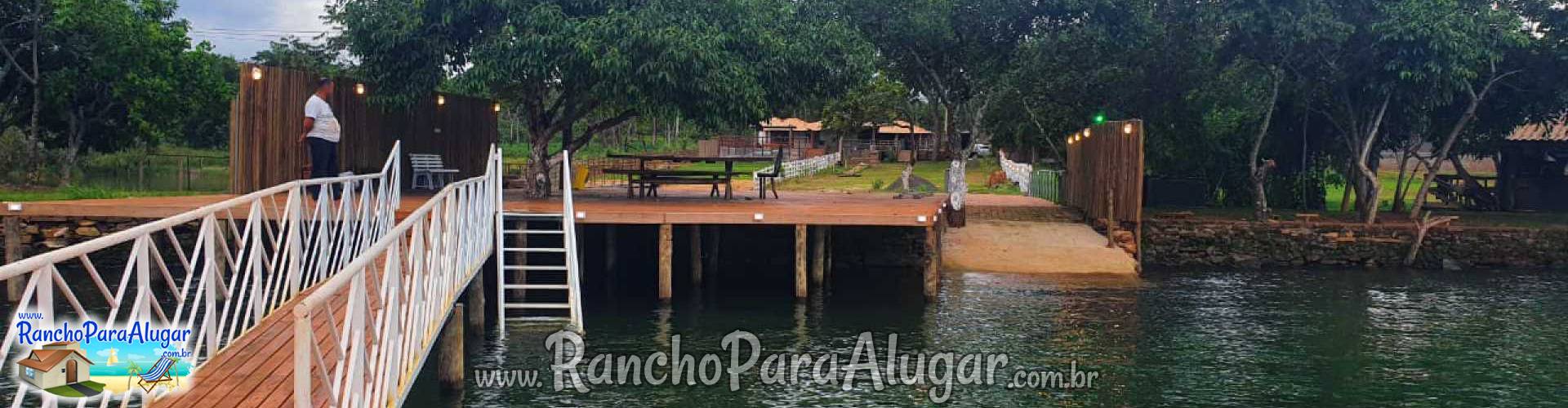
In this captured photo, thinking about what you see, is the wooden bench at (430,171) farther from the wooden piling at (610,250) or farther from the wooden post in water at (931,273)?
the wooden post in water at (931,273)

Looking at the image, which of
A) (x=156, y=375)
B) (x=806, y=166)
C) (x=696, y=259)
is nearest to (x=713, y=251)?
(x=696, y=259)

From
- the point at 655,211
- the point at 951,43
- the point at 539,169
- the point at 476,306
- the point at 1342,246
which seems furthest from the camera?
the point at 1342,246

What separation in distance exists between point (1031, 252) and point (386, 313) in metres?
17.2

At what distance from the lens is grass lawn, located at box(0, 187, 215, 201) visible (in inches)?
988

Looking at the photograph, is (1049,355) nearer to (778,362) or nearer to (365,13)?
(778,362)

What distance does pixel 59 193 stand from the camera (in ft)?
86.8

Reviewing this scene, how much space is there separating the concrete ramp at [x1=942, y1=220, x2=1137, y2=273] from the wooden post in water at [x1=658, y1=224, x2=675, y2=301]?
5.64 metres

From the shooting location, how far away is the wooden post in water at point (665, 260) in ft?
57.4

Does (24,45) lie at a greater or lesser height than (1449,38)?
lesser

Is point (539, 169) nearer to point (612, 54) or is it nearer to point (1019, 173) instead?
point (612, 54)

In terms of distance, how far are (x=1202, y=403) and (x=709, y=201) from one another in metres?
10.5

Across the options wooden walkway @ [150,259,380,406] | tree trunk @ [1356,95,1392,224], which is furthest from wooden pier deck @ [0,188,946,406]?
tree trunk @ [1356,95,1392,224]

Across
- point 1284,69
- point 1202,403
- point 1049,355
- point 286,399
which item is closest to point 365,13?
point 1049,355

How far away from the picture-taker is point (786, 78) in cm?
2125
